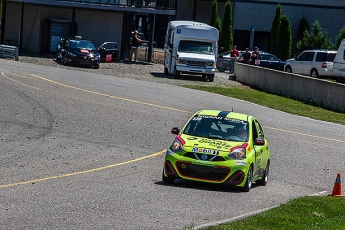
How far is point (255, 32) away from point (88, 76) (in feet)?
97.9

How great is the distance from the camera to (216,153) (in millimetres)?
15133

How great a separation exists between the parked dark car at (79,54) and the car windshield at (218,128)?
29033mm

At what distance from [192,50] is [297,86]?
8.47 meters

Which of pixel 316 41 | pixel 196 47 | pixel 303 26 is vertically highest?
pixel 303 26

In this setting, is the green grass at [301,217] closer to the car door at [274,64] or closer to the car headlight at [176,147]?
the car headlight at [176,147]

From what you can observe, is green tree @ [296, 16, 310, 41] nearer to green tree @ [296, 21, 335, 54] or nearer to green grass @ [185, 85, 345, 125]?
green tree @ [296, 21, 335, 54]

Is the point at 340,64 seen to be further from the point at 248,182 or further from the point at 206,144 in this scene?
the point at 206,144

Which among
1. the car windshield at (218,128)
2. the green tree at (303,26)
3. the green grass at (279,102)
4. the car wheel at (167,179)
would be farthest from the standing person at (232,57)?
the car wheel at (167,179)

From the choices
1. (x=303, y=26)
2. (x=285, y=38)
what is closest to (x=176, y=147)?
(x=285, y=38)

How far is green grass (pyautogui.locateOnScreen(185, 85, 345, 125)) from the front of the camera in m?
32.2

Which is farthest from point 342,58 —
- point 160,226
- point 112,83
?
point 160,226

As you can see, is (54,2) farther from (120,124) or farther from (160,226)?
(160,226)

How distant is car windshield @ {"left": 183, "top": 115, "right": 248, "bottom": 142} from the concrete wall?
58.3 ft

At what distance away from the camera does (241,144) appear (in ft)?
51.2
